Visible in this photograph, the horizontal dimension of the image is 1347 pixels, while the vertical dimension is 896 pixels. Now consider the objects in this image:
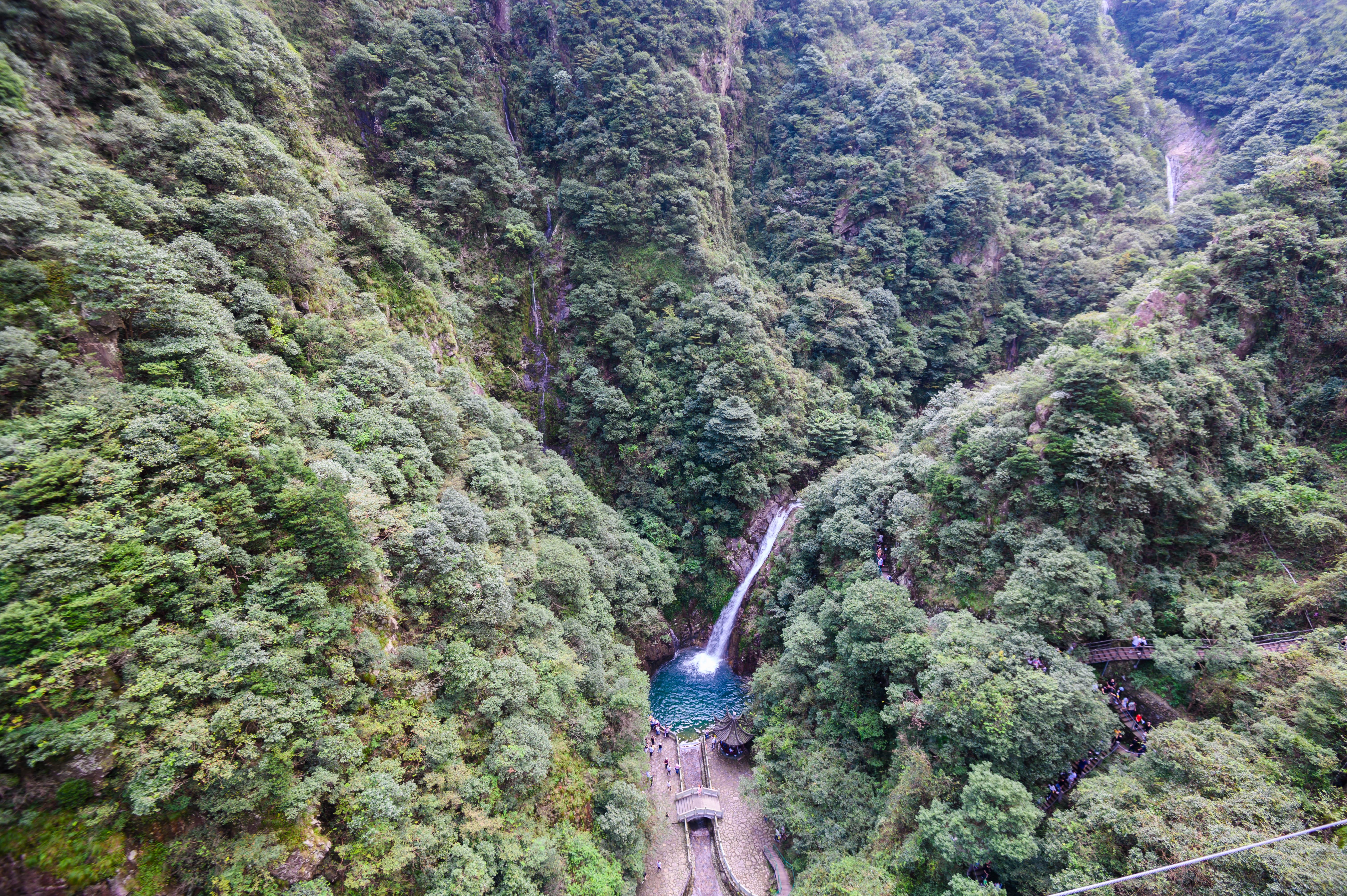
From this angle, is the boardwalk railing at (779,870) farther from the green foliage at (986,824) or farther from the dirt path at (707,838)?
the green foliage at (986,824)

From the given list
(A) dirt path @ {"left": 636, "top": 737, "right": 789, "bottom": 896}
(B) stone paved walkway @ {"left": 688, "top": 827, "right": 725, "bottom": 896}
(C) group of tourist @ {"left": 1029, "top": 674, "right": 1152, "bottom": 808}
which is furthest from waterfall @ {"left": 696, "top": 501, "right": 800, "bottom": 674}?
(C) group of tourist @ {"left": 1029, "top": 674, "right": 1152, "bottom": 808}

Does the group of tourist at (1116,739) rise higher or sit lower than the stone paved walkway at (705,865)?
higher

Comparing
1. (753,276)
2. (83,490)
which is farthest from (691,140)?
(83,490)

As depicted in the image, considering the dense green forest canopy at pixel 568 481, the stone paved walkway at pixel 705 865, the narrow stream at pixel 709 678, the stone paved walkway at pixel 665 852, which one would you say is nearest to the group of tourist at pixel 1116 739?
the dense green forest canopy at pixel 568 481

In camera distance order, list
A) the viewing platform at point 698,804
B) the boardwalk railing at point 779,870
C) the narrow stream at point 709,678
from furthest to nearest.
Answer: the narrow stream at point 709,678, the viewing platform at point 698,804, the boardwalk railing at point 779,870

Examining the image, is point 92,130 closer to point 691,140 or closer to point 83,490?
point 83,490

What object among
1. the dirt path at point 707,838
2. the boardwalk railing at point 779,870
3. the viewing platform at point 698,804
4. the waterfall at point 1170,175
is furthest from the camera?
the waterfall at point 1170,175

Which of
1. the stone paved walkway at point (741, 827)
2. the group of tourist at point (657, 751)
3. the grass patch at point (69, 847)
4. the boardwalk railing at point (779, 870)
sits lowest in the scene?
the boardwalk railing at point (779, 870)
